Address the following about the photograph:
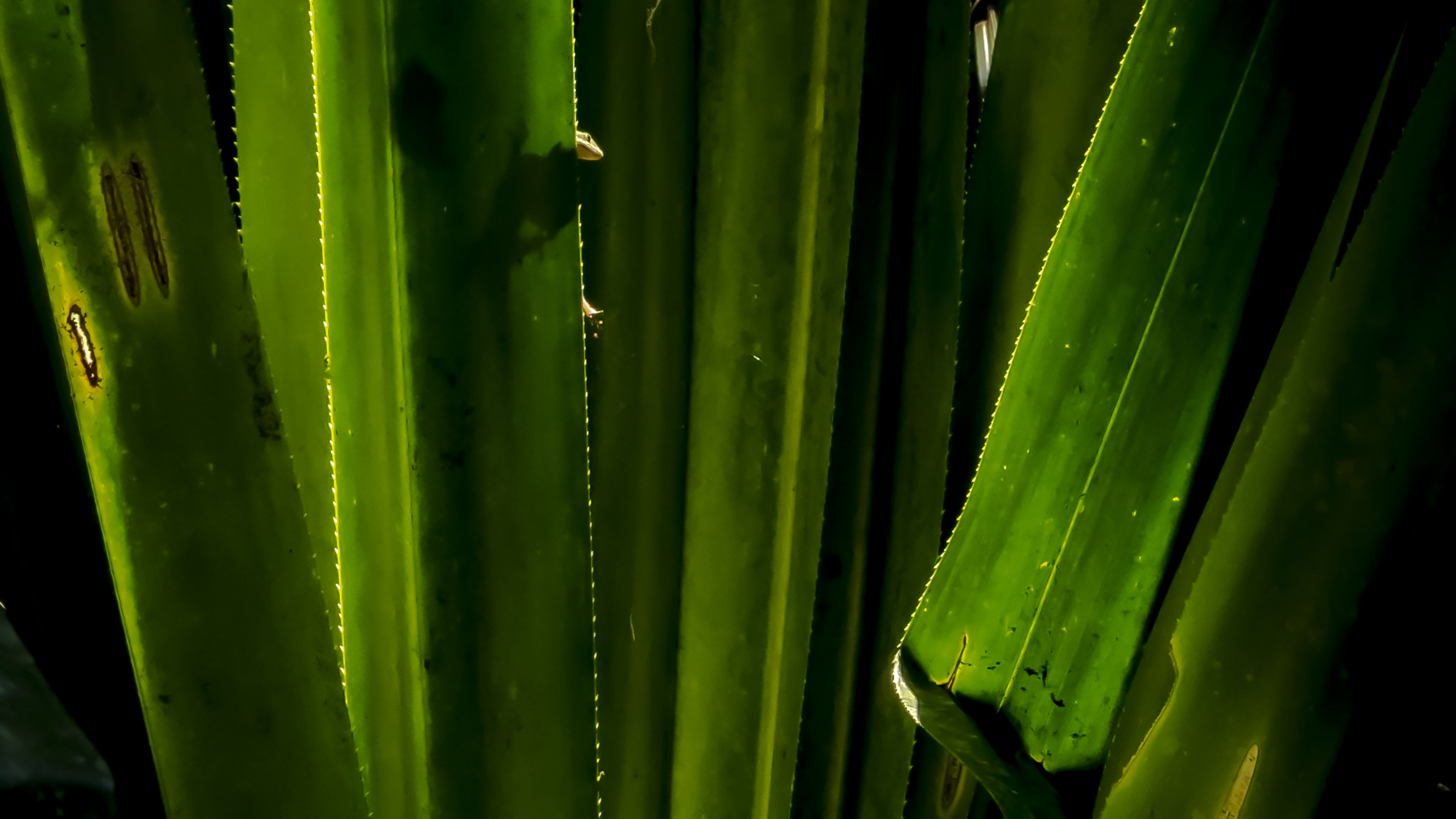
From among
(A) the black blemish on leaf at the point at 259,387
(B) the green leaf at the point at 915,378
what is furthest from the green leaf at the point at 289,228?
(B) the green leaf at the point at 915,378

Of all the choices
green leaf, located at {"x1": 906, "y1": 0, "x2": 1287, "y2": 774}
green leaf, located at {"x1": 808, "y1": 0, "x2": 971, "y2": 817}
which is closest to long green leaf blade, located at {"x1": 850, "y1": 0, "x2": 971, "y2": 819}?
green leaf, located at {"x1": 808, "y1": 0, "x2": 971, "y2": 817}

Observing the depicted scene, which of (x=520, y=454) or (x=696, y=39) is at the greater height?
(x=696, y=39)

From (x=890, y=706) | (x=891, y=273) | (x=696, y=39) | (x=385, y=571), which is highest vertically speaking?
(x=696, y=39)

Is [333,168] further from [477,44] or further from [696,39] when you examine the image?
[696,39]

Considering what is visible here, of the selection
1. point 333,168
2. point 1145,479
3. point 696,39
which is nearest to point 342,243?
point 333,168

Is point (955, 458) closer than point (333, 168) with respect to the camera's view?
No

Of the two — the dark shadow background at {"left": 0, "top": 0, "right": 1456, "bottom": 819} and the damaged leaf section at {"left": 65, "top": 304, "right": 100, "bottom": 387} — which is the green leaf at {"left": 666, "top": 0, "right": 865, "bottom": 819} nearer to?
the dark shadow background at {"left": 0, "top": 0, "right": 1456, "bottom": 819}

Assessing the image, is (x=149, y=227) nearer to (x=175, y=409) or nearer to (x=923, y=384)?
(x=175, y=409)
